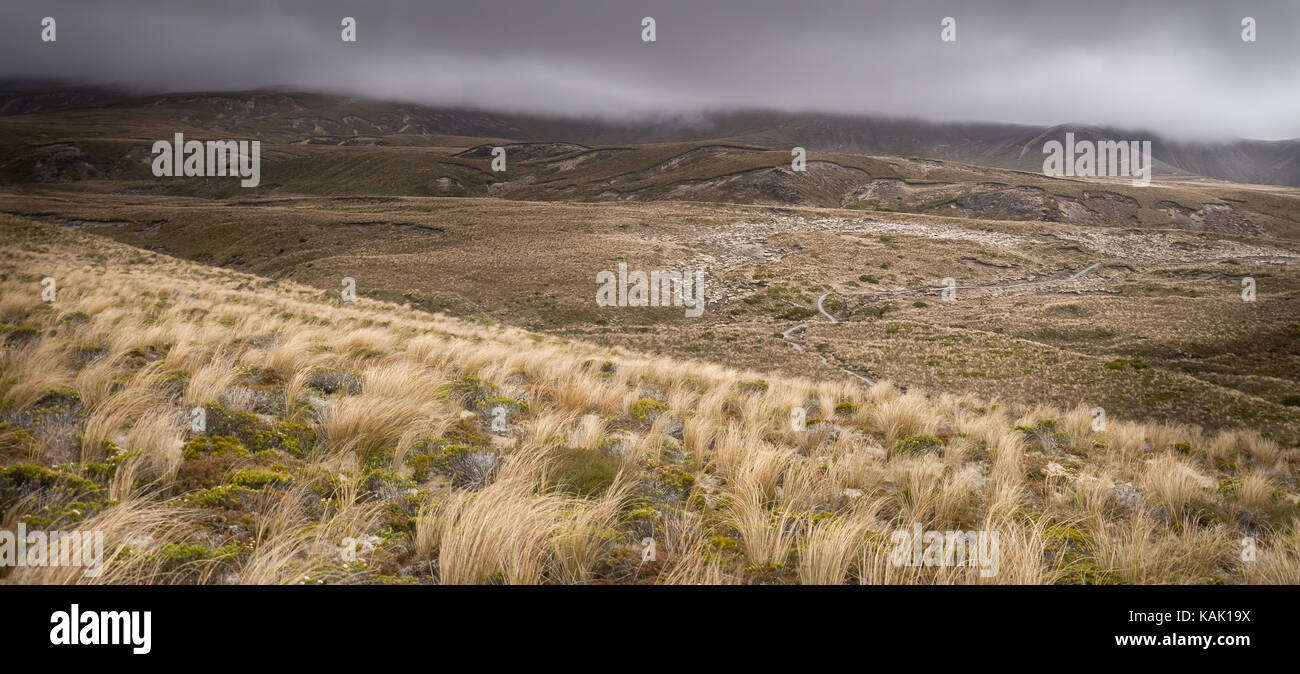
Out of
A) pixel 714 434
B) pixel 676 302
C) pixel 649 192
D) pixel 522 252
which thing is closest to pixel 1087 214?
pixel 649 192

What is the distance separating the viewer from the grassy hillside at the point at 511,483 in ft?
9.61

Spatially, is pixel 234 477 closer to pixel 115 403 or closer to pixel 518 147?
pixel 115 403

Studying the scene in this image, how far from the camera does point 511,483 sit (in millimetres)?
4008

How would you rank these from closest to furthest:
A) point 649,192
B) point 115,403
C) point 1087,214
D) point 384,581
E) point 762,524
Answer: point 384,581 < point 762,524 < point 115,403 < point 1087,214 < point 649,192

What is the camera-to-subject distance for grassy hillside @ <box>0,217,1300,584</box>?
293 centimetres

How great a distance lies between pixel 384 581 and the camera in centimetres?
264

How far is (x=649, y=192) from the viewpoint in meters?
122

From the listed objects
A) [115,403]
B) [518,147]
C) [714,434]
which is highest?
[518,147]

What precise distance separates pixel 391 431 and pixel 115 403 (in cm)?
210

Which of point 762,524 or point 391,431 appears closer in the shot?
point 762,524
